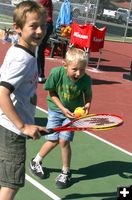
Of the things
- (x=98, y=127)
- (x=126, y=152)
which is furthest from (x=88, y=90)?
(x=126, y=152)

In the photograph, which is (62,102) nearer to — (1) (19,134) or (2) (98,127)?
(2) (98,127)

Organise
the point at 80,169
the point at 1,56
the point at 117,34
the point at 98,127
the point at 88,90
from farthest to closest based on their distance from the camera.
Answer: the point at 117,34
the point at 1,56
the point at 80,169
the point at 88,90
the point at 98,127

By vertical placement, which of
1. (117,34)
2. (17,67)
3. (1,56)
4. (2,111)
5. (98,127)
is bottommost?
(117,34)

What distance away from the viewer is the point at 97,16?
985 inches

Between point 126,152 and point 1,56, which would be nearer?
point 126,152

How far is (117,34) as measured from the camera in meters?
25.1

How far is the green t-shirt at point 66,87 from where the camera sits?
482 centimetres

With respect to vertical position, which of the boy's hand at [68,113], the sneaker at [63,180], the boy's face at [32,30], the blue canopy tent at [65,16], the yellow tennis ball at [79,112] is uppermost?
the boy's face at [32,30]

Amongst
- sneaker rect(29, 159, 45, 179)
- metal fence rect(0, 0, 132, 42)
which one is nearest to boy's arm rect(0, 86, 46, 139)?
sneaker rect(29, 159, 45, 179)

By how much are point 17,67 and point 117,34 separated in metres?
22.2

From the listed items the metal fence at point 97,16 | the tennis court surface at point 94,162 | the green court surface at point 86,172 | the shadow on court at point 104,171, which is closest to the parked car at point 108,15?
the metal fence at point 97,16

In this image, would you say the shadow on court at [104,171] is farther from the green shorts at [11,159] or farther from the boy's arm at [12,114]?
the boy's arm at [12,114]

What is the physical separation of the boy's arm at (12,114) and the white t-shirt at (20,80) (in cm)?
6

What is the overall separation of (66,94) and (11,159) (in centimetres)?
143
